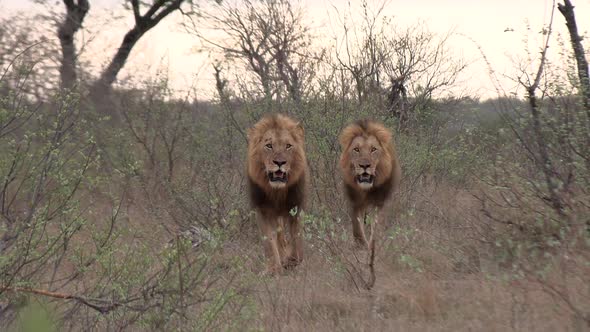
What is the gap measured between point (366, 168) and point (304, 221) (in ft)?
7.38

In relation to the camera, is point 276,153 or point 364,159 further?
point 364,159

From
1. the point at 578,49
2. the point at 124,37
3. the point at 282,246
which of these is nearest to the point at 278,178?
the point at 282,246

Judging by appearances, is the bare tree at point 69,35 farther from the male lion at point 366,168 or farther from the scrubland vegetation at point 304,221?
the male lion at point 366,168

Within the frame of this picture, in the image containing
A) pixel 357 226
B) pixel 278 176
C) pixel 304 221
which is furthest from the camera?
pixel 357 226

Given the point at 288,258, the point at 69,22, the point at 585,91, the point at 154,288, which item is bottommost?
the point at 288,258

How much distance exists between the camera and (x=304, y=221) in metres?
5.63

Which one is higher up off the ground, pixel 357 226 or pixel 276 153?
pixel 276 153

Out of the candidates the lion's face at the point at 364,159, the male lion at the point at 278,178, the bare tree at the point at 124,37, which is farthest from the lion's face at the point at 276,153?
the bare tree at the point at 124,37

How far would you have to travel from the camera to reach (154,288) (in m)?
4.18

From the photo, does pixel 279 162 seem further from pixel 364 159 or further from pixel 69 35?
pixel 69 35

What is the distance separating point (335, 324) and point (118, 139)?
878 centimetres

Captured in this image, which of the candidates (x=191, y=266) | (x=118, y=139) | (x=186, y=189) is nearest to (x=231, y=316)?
(x=191, y=266)

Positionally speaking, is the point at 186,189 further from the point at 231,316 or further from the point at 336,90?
the point at 231,316

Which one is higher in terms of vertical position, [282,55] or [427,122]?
[282,55]
